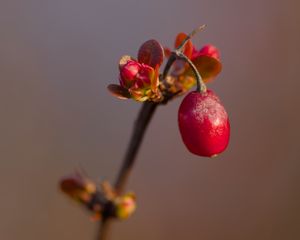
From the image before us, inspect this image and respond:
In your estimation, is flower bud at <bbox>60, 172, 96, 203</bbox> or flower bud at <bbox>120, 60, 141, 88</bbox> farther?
flower bud at <bbox>60, 172, 96, 203</bbox>

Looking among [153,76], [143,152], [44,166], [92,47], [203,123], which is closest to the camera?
[203,123]

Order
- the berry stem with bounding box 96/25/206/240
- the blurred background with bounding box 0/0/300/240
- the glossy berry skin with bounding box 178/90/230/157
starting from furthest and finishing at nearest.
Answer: the blurred background with bounding box 0/0/300/240
the berry stem with bounding box 96/25/206/240
the glossy berry skin with bounding box 178/90/230/157

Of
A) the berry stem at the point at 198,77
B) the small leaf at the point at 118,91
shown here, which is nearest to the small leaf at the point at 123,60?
the small leaf at the point at 118,91

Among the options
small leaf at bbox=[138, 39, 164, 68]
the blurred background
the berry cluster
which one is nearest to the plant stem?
the berry cluster

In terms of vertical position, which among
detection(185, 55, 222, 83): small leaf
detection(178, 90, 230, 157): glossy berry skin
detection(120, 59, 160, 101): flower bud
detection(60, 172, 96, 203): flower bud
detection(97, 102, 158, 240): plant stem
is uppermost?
detection(185, 55, 222, 83): small leaf

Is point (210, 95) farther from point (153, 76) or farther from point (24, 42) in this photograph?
point (24, 42)

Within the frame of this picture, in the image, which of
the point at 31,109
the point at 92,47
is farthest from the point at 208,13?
the point at 31,109

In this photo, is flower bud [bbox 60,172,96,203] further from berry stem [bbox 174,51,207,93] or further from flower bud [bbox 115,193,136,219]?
berry stem [bbox 174,51,207,93]
